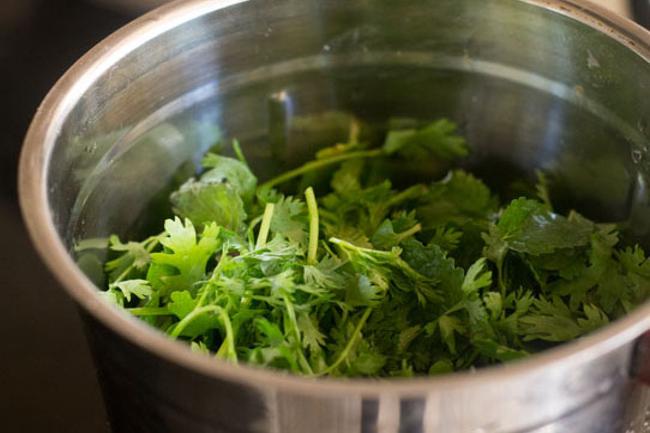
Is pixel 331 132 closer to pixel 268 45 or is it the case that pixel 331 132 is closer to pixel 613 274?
pixel 268 45

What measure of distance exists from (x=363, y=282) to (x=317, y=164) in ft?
0.97

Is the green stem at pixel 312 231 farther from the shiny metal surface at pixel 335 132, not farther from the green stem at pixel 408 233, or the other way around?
the shiny metal surface at pixel 335 132

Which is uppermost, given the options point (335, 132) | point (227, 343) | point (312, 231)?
point (335, 132)

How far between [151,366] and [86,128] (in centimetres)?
32

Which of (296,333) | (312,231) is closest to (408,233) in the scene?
→ (312,231)

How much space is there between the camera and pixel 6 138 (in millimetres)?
1256

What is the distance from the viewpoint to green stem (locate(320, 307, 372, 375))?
820 mm

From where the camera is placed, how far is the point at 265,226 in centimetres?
95

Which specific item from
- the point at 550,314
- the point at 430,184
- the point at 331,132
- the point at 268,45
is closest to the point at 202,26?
the point at 268,45

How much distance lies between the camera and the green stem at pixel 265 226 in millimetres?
940

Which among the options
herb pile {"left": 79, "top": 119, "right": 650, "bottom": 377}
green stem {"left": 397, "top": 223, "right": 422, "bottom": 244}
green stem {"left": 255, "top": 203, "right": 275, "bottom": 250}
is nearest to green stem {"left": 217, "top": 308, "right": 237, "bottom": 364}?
herb pile {"left": 79, "top": 119, "right": 650, "bottom": 377}

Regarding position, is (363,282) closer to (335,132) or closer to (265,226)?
(265,226)

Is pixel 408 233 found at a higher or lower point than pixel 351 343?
higher

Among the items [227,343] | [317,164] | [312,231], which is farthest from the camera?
[317,164]
